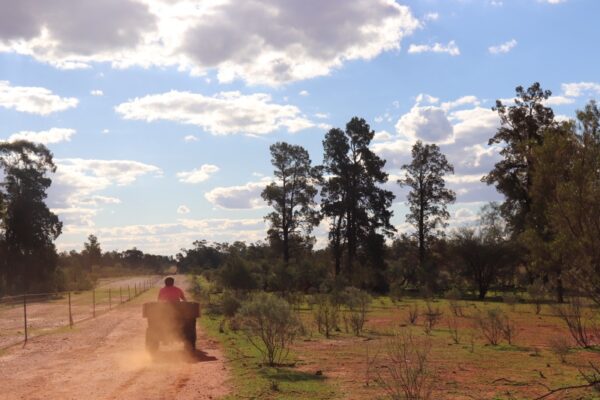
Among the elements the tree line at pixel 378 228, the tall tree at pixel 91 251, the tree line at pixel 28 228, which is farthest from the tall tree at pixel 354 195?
the tall tree at pixel 91 251

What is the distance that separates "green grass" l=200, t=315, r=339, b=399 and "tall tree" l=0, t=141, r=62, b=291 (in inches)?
2036

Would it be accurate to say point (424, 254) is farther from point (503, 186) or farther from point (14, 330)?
point (14, 330)

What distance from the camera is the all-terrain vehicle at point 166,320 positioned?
1451cm

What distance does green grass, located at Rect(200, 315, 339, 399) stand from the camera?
997 centimetres

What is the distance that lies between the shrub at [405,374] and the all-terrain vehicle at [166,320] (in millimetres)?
4907

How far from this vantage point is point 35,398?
954cm

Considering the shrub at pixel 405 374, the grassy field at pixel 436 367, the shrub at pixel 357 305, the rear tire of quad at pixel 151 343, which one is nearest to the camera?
the shrub at pixel 405 374

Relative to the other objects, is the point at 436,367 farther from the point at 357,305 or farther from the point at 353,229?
the point at 353,229

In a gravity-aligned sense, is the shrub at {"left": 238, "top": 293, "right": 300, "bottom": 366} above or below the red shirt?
below

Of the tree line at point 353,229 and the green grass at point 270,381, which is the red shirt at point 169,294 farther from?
the tree line at point 353,229

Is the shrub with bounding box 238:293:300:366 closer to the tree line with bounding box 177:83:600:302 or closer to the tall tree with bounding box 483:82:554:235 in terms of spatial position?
the tree line with bounding box 177:83:600:302

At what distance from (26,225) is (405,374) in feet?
191

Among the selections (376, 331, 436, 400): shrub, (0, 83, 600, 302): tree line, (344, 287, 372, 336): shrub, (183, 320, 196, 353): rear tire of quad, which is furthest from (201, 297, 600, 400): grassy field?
(0, 83, 600, 302): tree line

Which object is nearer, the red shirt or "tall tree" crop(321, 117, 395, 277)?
the red shirt
